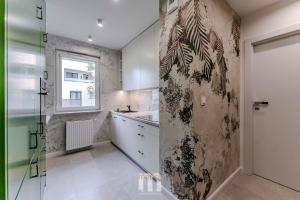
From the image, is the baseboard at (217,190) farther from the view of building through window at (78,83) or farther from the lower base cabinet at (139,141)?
the view of building through window at (78,83)

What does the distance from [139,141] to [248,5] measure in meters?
2.60

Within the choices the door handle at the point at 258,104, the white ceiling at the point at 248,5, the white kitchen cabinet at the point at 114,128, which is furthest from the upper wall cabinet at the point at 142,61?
the door handle at the point at 258,104

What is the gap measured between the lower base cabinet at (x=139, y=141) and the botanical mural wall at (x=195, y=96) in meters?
0.27

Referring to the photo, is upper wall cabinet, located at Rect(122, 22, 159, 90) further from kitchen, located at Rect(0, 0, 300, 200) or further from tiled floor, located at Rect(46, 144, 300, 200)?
tiled floor, located at Rect(46, 144, 300, 200)

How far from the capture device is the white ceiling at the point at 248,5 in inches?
74.4

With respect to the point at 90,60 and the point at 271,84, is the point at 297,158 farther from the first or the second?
the point at 90,60

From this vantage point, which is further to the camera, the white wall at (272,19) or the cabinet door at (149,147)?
the cabinet door at (149,147)

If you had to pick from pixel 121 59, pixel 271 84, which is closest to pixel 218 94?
pixel 271 84

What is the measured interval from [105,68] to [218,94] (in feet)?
9.80

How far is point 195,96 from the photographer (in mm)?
1468

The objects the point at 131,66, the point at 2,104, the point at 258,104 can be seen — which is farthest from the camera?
the point at 131,66

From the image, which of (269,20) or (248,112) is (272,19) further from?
(248,112)

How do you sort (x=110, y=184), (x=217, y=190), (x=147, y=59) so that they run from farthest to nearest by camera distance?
(x=147, y=59), (x=110, y=184), (x=217, y=190)

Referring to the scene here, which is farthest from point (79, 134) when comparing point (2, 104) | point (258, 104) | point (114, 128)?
point (258, 104)
